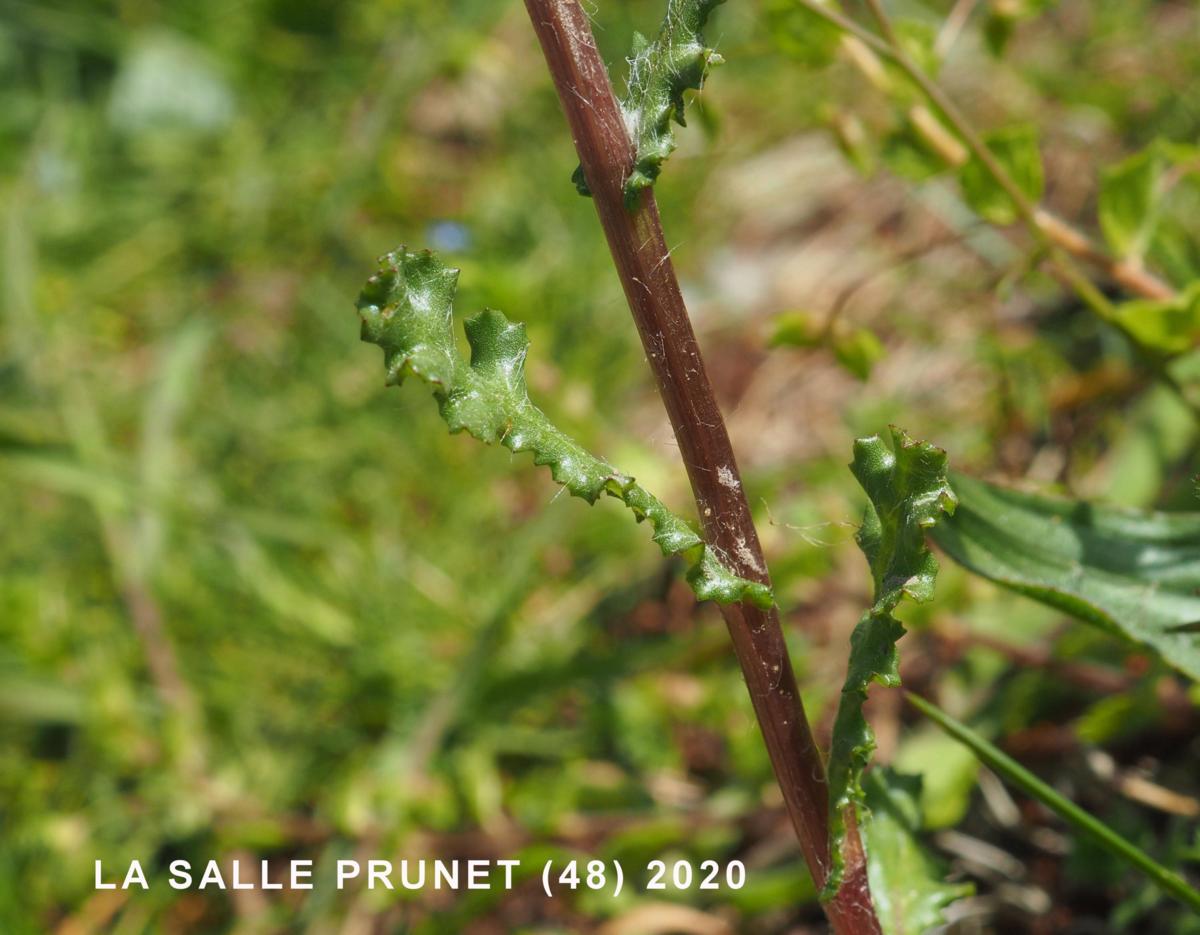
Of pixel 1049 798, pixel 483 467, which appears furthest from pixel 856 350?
pixel 483 467

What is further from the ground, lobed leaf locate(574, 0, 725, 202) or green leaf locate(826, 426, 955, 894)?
lobed leaf locate(574, 0, 725, 202)

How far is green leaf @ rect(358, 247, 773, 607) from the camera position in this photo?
2.45ft

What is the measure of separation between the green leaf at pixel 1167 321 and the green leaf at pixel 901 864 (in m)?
0.50

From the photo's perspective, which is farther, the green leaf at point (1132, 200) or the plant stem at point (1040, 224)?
the green leaf at point (1132, 200)

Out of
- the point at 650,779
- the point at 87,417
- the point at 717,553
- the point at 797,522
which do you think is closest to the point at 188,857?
the point at 650,779

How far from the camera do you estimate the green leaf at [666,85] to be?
76 cm

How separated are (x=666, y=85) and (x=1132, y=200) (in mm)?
711

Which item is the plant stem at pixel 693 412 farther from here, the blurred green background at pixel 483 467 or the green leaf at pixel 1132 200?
the green leaf at pixel 1132 200

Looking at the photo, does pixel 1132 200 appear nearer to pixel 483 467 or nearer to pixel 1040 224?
pixel 1040 224

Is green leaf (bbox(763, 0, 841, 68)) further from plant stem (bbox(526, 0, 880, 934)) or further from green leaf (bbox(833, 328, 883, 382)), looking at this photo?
plant stem (bbox(526, 0, 880, 934))

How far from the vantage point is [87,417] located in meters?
2.18

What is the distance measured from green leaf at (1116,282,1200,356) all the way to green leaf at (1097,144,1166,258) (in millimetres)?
145

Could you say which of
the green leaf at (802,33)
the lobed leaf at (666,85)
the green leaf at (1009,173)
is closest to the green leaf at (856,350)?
the green leaf at (1009,173)

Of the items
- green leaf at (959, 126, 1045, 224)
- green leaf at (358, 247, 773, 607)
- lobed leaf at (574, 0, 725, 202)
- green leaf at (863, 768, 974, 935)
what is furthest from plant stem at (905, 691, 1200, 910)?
green leaf at (959, 126, 1045, 224)
